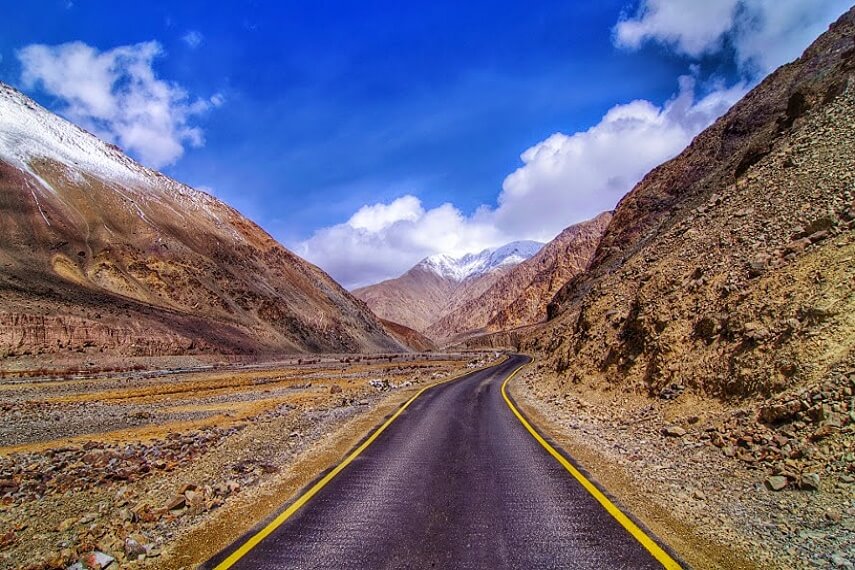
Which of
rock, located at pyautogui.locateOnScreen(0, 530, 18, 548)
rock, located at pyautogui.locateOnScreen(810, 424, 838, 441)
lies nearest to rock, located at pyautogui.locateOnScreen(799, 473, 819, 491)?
rock, located at pyautogui.locateOnScreen(810, 424, 838, 441)

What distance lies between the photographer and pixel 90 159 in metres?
97.2

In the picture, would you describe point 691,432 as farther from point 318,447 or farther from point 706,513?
point 318,447

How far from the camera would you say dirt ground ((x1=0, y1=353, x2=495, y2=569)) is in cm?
591

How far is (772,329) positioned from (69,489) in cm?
1442

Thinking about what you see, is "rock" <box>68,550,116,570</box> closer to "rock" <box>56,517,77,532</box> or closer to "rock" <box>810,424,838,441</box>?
"rock" <box>56,517,77,532</box>

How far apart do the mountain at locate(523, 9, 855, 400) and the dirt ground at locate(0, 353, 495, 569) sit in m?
8.84

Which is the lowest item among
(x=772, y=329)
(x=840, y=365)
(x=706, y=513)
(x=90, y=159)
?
(x=706, y=513)

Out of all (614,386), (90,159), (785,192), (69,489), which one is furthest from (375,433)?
(90,159)

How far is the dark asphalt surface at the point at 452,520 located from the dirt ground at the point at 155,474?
3.18ft

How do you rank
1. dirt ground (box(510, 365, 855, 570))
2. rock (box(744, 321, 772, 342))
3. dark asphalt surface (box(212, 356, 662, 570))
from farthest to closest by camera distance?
rock (box(744, 321, 772, 342)), dirt ground (box(510, 365, 855, 570)), dark asphalt surface (box(212, 356, 662, 570))

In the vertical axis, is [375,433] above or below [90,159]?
below

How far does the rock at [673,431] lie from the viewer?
990cm

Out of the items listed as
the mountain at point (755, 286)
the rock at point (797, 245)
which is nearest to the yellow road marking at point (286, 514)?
the mountain at point (755, 286)

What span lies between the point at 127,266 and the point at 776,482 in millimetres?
90063
